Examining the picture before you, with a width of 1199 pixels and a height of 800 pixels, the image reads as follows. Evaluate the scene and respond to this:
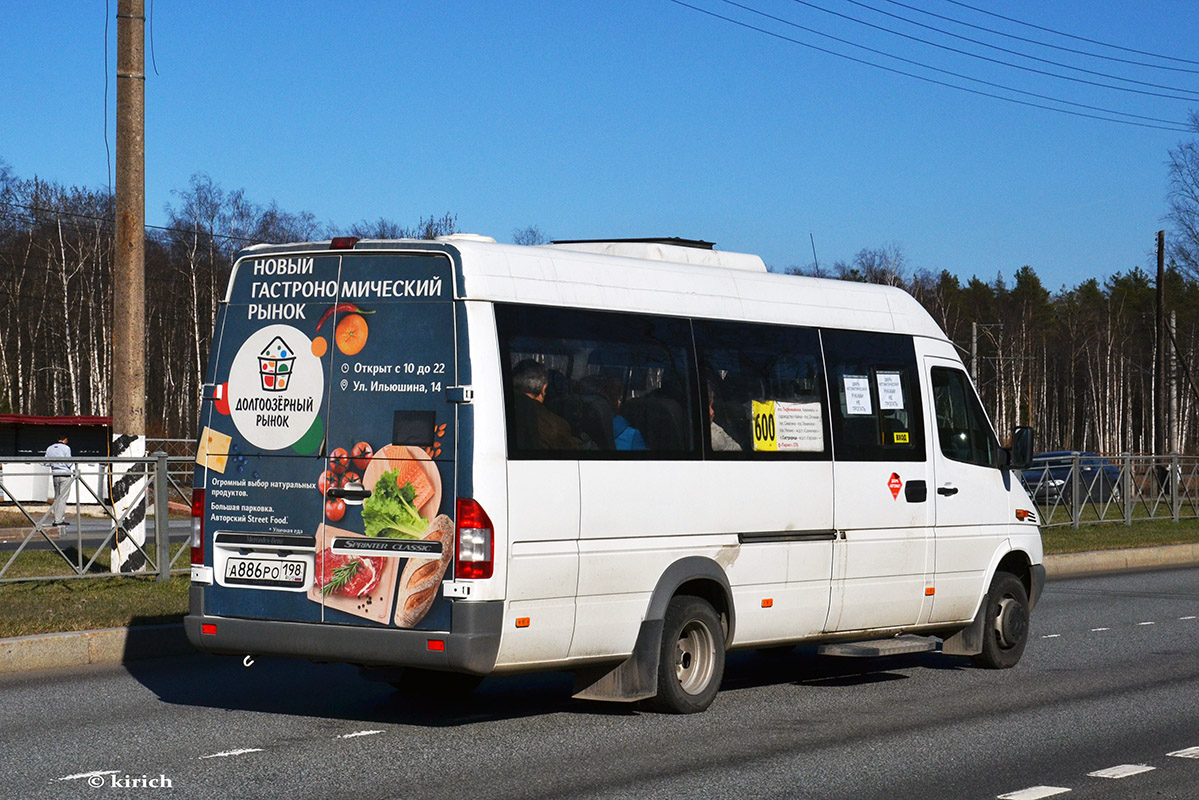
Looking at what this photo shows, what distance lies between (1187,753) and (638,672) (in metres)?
2.92

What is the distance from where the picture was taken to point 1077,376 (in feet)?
329

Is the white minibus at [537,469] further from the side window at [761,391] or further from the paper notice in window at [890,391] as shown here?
the paper notice in window at [890,391]

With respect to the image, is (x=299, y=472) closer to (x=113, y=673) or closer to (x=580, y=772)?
(x=580, y=772)

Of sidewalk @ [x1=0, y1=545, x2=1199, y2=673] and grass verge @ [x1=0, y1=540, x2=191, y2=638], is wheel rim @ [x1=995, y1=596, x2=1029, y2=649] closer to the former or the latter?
sidewalk @ [x1=0, y1=545, x2=1199, y2=673]

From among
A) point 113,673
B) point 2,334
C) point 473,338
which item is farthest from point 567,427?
point 2,334

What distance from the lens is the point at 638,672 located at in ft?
26.5

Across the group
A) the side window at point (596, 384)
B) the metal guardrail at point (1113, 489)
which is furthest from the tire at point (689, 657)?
the metal guardrail at point (1113, 489)

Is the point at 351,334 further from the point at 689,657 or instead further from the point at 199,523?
the point at 689,657

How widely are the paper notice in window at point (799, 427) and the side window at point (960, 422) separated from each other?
135 centimetres

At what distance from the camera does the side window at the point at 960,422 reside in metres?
10.3

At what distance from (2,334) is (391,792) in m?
57.1

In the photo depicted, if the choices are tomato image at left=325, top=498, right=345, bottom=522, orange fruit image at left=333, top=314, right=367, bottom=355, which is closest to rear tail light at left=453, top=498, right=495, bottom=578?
tomato image at left=325, top=498, right=345, bottom=522

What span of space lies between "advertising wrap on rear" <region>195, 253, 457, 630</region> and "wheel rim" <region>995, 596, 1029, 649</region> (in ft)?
16.7

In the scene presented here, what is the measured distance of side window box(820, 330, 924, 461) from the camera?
31.1ft
